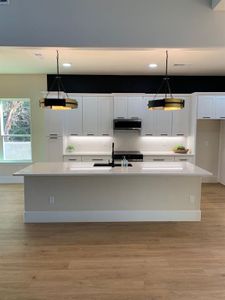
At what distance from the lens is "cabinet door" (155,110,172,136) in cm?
622

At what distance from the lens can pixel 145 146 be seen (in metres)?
6.61

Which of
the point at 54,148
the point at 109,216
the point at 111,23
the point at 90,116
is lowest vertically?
the point at 109,216

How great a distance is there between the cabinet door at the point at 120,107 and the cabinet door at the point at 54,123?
1435 mm

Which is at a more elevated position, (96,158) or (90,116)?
(90,116)

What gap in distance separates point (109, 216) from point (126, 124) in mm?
2683

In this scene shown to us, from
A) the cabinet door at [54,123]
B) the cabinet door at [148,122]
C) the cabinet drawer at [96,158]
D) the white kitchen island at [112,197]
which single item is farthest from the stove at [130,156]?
the white kitchen island at [112,197]

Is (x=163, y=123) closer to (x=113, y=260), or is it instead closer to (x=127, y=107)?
(x=127, y=107)

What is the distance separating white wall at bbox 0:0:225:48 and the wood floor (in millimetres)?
2769

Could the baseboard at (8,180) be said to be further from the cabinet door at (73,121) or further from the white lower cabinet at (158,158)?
the white lower cabinet at (158,158)

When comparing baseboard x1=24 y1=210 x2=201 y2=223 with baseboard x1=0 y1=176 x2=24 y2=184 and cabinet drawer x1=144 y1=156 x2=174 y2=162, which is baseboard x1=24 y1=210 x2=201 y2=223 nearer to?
cabinet drawer x1=144 y1=156 x2=174 y2=162

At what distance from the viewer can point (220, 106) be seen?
6.04 meters

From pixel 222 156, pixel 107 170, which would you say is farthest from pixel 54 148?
pixel 222 156

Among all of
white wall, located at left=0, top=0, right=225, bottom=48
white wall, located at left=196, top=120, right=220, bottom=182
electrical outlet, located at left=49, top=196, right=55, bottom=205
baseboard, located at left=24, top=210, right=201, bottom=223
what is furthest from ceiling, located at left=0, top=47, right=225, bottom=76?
A: baseboard, located at left=24, top=210, right=201, bottom=223

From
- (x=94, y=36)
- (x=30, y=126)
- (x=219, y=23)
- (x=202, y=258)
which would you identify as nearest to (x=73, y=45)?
(x=94, y=36)
